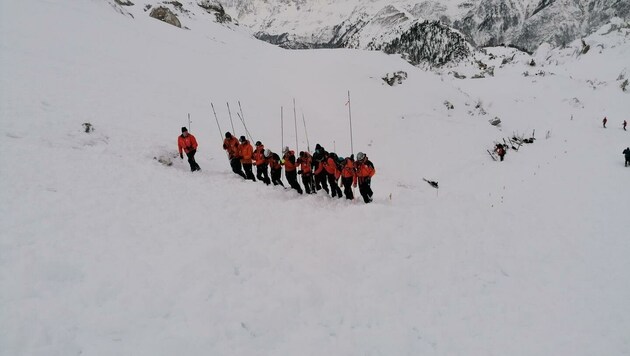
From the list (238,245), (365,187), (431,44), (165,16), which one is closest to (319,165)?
(365,187)

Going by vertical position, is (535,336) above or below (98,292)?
below

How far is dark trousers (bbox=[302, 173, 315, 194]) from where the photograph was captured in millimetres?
14034

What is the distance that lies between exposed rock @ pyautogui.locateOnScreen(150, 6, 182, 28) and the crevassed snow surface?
18522 mm

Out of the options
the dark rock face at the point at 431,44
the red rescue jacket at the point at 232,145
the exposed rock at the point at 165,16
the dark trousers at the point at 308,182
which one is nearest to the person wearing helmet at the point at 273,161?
the dark trousers at the point at 308,182

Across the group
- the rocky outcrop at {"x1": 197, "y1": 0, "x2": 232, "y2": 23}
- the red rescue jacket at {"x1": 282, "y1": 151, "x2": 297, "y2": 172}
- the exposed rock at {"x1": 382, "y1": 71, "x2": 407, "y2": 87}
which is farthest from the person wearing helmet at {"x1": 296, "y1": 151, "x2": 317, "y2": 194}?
the rocky outcrop at {"x1": 197, "y1": 0, "x2": 232, "y2": 23}

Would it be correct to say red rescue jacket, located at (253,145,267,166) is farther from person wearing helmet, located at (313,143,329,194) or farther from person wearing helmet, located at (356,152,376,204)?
person wearing helmet, located at (356,152,376,204)

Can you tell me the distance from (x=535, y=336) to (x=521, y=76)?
212ft

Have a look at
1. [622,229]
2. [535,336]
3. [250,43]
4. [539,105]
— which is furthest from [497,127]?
[535,336]

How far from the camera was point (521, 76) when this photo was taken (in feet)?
204

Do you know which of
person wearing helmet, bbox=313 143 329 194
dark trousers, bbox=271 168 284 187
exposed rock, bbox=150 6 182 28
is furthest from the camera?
exposed rock, bbox=150 6 182 28

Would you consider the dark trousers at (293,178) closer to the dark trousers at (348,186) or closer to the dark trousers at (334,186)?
the dark trousers at (334,186)

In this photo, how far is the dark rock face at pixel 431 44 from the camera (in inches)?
4540

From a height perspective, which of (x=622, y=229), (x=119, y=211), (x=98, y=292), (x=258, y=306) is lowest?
(x=622, y=229)

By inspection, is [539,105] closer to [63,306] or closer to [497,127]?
[497,127]
